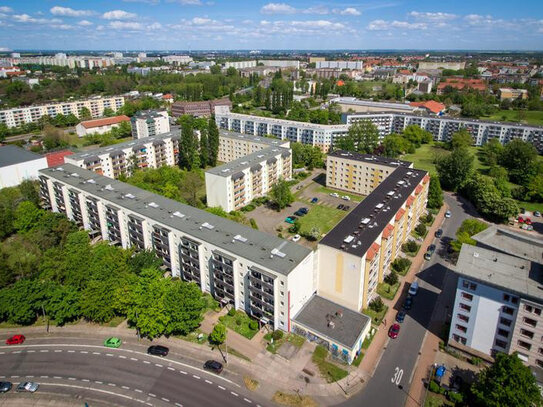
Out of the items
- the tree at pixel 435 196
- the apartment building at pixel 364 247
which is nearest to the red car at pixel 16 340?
the apartment building at pixel 364 247

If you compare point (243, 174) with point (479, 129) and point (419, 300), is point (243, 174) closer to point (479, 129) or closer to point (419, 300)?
point (419, 300)

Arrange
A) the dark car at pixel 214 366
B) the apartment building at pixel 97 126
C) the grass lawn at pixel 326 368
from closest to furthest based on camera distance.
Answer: the grass lawn at pixel 326 368 < the dark car at pixel 214 366 < the apartment building at pixel 97 126

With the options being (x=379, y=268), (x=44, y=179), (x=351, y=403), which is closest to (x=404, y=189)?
(x=379, y=268)

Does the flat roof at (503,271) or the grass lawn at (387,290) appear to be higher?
the flat roof at (503,271)

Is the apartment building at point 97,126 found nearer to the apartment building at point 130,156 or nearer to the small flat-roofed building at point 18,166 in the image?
the apartment building at point 130,156

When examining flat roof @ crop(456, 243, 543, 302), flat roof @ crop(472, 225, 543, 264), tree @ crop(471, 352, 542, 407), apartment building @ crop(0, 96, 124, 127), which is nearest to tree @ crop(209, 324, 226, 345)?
tree @ crop(471, 352, 542, 407)
